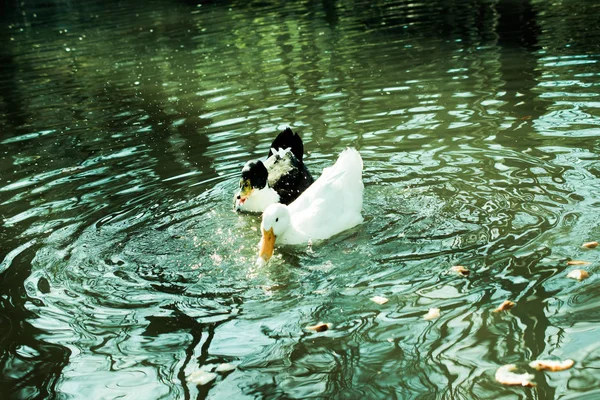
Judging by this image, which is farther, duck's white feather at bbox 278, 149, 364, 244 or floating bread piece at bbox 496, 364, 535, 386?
duck's white feather at bbox 278, 149, 364, 244

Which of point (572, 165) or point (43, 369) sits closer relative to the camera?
point (43, 369)

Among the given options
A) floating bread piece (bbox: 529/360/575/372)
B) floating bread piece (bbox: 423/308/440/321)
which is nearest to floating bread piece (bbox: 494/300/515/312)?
floating bread piece (bbox: 423/308/440/321)

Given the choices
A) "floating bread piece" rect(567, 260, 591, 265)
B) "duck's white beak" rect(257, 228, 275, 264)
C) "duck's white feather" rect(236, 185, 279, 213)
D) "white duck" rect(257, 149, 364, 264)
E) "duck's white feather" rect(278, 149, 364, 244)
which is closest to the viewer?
"floating bread piece" rect(567, 260, 591, 265)

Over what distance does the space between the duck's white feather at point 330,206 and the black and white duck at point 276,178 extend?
0.53 meters

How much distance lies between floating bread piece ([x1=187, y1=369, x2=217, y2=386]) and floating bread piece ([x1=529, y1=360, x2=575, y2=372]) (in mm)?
1760

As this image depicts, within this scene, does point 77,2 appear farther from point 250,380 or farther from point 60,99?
point 250,380

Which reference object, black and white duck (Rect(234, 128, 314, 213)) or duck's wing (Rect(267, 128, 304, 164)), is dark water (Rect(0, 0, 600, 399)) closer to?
black and white duck (Rect(234, 128, 314, 213))

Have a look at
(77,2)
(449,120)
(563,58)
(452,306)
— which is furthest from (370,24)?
(77,2)

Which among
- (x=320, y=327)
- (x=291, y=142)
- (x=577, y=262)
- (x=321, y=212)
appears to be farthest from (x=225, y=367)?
(x=291, y=142)

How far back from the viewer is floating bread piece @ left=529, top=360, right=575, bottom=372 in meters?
3.75

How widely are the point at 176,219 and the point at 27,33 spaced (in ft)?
61.4

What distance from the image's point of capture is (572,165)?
21.5 ft

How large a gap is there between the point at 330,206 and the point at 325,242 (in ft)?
→ 1.11

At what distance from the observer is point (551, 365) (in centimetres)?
377
